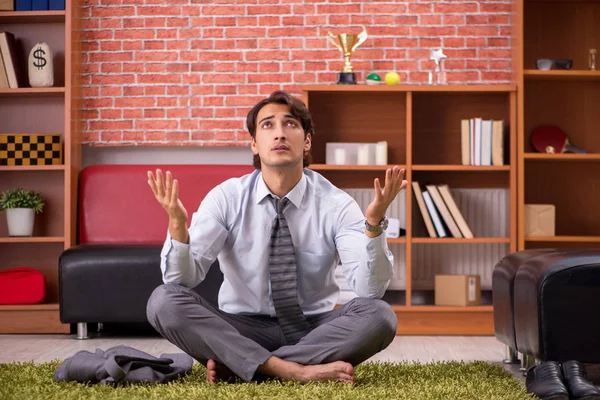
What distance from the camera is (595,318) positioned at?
9.12 ft

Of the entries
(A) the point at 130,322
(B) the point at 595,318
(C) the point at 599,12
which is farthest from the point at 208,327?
(C) the point at 599,12

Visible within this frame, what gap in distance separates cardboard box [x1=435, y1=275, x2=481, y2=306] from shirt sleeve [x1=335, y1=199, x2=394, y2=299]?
193cm

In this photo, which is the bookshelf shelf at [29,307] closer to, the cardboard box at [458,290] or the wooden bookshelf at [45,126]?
the wooden bookshelf at [45,126]

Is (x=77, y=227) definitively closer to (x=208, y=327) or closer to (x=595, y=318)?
(x=208, y=327)

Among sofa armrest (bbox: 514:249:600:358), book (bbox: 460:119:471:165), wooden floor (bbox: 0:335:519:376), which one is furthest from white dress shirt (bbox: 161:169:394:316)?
book (bbox: 460:119:471:165)

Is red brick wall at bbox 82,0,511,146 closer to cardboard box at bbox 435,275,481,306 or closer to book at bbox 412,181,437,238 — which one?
book at bbox 412,181,437,238

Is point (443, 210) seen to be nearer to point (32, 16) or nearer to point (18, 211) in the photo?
point (18, 211)

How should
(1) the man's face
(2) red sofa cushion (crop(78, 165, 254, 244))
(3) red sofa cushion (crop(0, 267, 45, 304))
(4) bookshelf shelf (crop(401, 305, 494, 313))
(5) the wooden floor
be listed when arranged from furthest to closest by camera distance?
(2) red sofa cushion (crop(78, 165, 254, 244)), (3) red sofa cushion (crop(0, 267, 45, 304)), (4) bookshelf shelf (crop(401, 305, 494, 313)), (5) the wooden floor, (1) the man's face

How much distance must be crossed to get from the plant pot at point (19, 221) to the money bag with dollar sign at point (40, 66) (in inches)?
28.4

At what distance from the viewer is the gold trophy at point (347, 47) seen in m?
4.78

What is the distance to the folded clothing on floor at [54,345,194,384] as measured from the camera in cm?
275

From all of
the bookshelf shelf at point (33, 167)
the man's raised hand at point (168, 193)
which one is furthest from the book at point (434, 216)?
the man's raised hand at point (168, 193)

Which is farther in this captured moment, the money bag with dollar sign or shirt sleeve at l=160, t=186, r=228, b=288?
the money bag with dollar sign

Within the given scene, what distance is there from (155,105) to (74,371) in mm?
2568
